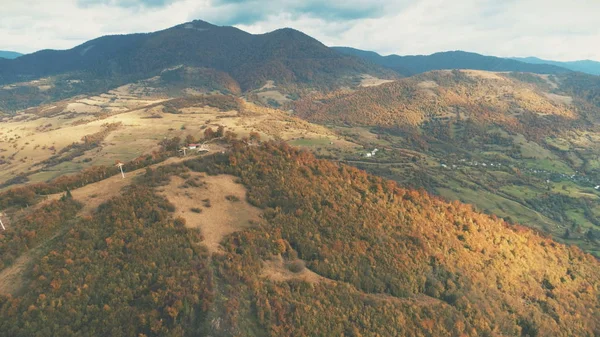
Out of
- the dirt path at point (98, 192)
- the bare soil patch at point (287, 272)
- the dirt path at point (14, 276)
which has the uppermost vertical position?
the dirt path at point (98, 192)

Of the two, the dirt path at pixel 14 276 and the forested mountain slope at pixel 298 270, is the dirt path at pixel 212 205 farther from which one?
the dirt path at pixel 14 276

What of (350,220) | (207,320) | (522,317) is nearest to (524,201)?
(522,317)

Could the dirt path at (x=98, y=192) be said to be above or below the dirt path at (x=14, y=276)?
above

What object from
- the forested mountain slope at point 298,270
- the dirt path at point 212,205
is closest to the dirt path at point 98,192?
the forested mountain slope at point 298,270

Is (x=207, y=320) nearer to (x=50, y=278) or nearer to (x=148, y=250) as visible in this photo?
(x=148, y=250)

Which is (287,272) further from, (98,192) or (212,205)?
(98,192)

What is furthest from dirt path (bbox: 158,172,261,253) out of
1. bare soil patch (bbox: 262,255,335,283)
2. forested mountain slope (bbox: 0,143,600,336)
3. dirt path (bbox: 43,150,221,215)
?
dirt path (bbox: 43,150,221,215)

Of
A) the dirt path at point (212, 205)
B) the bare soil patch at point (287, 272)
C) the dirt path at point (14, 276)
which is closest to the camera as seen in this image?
the dirt path at point (14, 276)

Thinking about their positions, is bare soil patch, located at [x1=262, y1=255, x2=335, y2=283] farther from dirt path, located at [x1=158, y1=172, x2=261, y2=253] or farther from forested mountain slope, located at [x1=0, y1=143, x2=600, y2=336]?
dirt path, located at [x1=158, y1=172, x2=261, y2=253]
